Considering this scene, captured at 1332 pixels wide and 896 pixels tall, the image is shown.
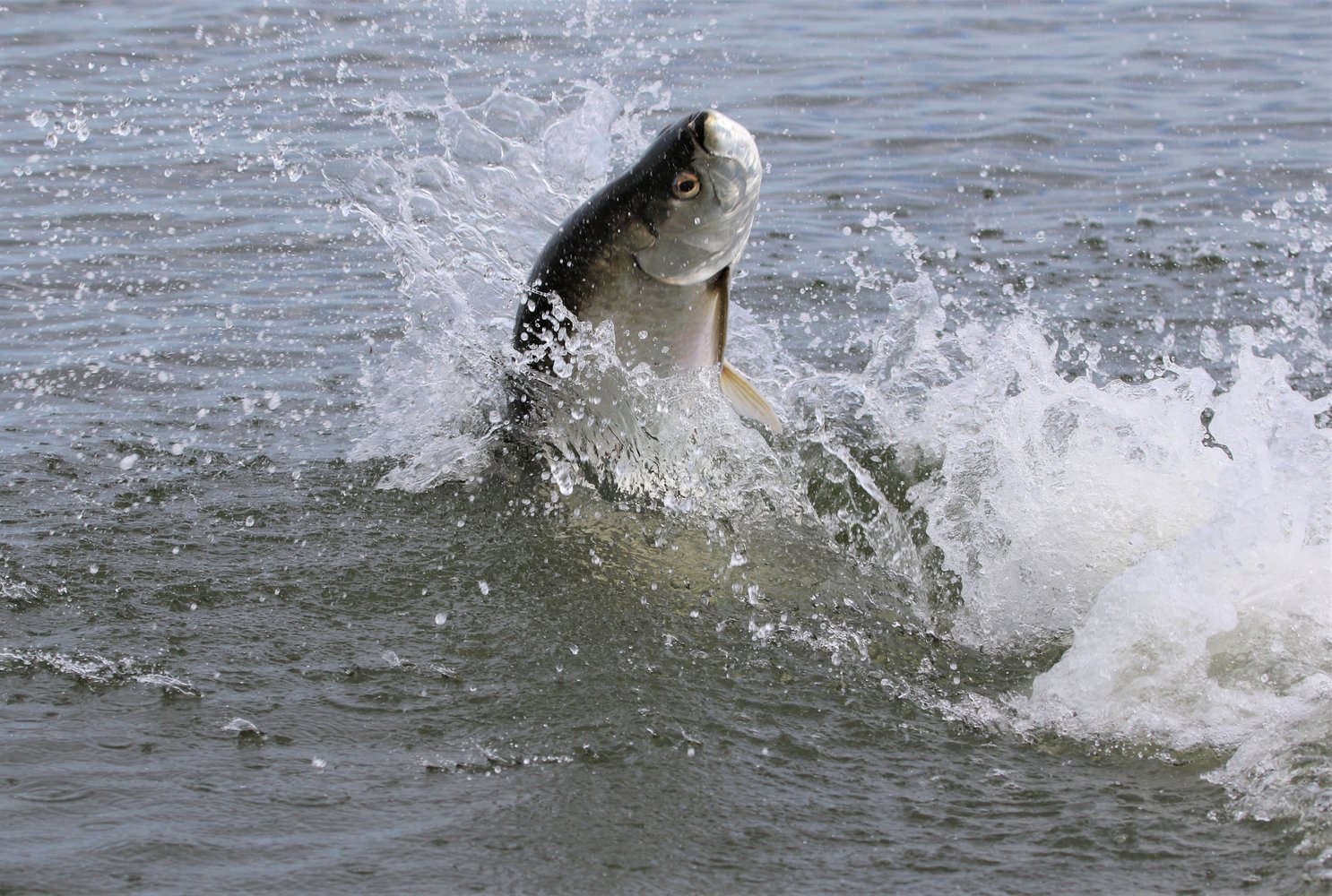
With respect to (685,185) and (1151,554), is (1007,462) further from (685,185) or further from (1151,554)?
(685,185)

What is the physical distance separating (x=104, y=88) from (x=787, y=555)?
7951 mm

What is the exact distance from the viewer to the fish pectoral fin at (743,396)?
4727 millimetres

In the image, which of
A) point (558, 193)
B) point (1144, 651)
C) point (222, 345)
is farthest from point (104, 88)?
point (1144, 651)

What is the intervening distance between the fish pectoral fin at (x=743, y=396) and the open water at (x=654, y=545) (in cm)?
11

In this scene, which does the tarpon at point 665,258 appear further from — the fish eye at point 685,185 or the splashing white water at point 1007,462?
the splashing white water at point 1007,462

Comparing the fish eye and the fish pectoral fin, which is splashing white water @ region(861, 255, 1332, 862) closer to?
the fish pectoral fin

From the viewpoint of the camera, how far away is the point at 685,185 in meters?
4.15

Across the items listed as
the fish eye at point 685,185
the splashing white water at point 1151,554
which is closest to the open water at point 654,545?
the splashing white water at point 1151,554

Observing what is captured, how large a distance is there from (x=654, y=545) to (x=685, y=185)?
1.14 metres

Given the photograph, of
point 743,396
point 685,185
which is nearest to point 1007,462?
point 743,396

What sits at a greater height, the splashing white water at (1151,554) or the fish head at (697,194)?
the fish head at (697,194)

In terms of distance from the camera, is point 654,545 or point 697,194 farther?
point 654,545

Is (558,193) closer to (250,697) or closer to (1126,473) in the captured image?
(1126,473)

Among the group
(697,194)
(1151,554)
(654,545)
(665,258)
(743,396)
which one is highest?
(697,194)
